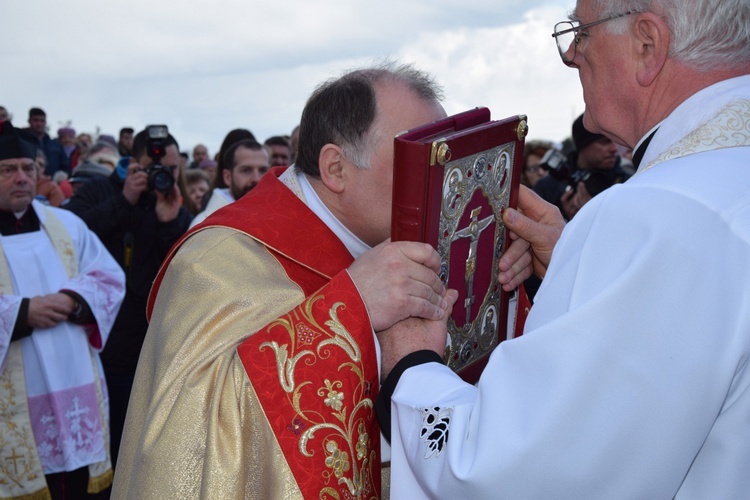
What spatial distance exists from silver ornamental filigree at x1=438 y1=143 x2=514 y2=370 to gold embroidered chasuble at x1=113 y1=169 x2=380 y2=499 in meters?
0.30

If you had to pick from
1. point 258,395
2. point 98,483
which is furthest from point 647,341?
point 98,483

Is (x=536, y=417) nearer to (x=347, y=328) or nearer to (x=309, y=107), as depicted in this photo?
(x=347, y=328)

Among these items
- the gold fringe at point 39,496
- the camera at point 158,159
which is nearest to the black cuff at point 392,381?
the gold fringe at point 39,496

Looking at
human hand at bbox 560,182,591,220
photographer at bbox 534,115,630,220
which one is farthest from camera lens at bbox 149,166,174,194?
human hand at bbox 560,182,591,220

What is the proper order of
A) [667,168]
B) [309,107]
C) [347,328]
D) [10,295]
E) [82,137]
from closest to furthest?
[667,168] → [347,328] → [309,107] → [10,295] → [82,137]

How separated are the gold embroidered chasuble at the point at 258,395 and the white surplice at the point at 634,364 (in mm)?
501

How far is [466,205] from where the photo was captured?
2268 mm

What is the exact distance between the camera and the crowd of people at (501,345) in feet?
5.15

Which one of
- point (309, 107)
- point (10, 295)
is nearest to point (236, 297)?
point (309, 107)

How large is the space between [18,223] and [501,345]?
4.26 meters

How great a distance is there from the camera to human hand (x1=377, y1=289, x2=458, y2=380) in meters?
2.21

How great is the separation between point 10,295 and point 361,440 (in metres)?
3.28

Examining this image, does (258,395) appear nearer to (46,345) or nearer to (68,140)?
(46,345)

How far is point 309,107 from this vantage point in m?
2.73
